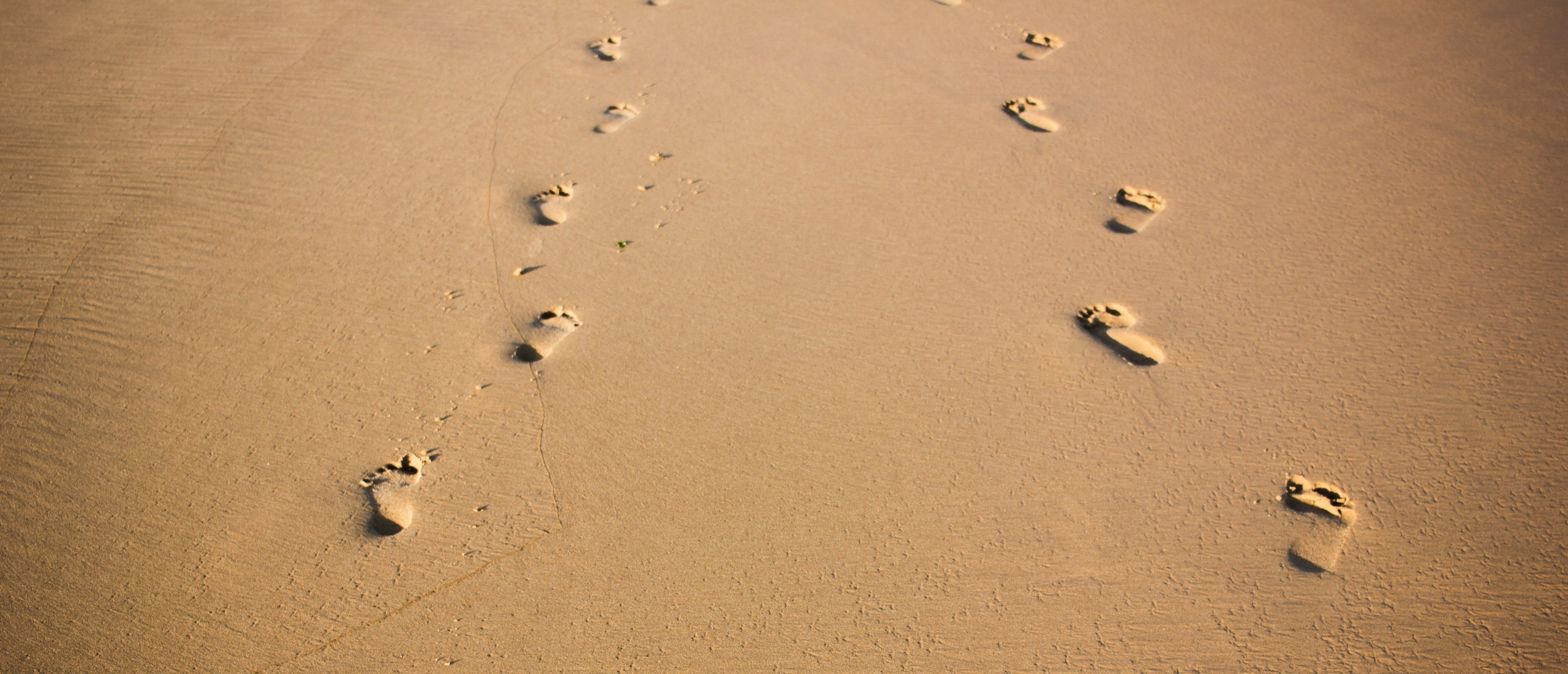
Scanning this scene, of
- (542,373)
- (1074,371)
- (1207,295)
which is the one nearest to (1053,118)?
(1207,295)

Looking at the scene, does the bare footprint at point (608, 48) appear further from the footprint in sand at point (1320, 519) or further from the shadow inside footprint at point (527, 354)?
the footprint in sand at point (1320, 519)

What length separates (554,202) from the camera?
2.58 meters

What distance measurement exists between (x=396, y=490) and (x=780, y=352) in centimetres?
96

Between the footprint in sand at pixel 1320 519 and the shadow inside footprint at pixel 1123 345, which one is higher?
the shadow inside footprint at pixel 1123 345

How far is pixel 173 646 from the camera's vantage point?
5.40 ft

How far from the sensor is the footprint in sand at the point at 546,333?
7.07 ft

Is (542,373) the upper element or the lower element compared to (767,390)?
lower

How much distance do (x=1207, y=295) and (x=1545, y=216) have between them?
112 centimetres

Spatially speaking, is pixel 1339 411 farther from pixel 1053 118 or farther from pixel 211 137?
pixel 211 137

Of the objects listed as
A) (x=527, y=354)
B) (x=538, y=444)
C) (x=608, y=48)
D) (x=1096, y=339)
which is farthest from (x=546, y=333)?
(x=608, y=48)

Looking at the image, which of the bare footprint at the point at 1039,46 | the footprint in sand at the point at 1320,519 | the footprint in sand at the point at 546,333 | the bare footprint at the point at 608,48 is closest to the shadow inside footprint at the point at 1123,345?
the footprint in sand at the point at 1320,519

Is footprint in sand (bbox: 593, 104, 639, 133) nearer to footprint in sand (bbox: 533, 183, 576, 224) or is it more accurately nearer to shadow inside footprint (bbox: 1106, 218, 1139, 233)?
footprint in sand (bbox: 533, 183, 576, 224)

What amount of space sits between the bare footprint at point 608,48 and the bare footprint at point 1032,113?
150cm

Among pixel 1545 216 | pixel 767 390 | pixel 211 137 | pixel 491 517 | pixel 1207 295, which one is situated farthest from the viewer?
pixel 211 137
